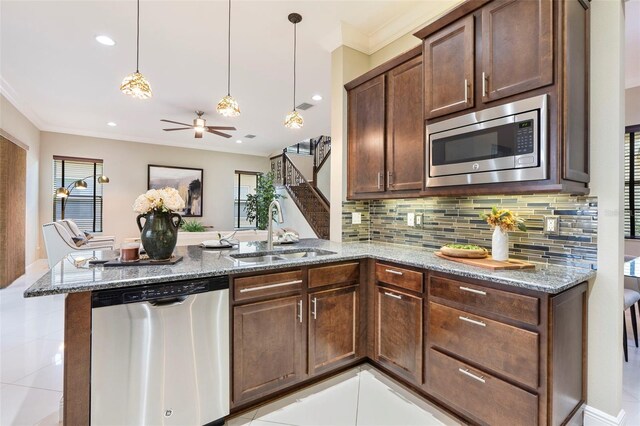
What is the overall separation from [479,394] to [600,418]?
725mm

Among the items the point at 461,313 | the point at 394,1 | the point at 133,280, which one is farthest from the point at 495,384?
the point at 394,1

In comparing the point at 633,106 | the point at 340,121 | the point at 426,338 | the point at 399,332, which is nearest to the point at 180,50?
the point at 340,121

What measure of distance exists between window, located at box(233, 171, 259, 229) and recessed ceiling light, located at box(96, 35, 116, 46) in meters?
5.90

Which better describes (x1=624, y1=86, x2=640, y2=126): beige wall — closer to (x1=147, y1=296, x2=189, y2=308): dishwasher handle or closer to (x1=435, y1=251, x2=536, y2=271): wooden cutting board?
(x1=435, y1=251, x2=536, y2=271): wooden cutting board

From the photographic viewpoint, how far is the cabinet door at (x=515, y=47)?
5.40ft

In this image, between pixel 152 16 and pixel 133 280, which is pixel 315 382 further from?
pixel 152 16

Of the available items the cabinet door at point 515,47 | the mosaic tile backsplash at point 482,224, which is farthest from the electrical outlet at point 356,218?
the cabinet door at point 515,47

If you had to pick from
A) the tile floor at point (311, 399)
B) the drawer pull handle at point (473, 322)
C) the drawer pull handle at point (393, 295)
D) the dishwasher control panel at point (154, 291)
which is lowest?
the tile floor at point (311, 399)

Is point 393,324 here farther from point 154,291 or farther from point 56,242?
point 56,242

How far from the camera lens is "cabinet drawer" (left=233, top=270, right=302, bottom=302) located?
5.93 feet

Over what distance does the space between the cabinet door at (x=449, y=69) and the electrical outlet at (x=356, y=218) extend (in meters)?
1.26

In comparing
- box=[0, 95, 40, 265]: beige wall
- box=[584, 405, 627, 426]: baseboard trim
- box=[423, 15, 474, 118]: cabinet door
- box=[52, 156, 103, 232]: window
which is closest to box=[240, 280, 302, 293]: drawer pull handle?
box=[423, 15, 474, 118]: cabinet door

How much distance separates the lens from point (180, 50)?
349 cm

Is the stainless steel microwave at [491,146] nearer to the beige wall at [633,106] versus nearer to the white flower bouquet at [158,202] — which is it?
the white flower bouquet at [158,202]
